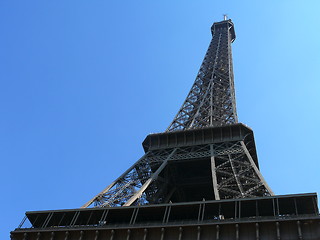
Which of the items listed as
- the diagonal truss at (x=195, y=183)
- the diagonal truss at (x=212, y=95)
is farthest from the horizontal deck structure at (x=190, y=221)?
the diagonal truss at (x=212, y=95)

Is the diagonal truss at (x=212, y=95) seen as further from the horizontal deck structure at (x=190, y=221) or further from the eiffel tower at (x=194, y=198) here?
A: the horizontal deck structure at (x=190, y=221)

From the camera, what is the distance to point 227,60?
75.2m

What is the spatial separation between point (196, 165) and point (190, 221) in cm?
1778

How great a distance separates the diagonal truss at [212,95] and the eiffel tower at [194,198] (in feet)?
0.60

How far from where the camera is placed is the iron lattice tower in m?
38.0

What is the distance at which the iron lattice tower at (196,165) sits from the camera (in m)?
38.0

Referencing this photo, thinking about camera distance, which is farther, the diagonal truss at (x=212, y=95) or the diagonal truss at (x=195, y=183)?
the diagonal truss at (x=212, y=95)

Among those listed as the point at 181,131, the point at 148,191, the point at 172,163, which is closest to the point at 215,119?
the point at 181,131

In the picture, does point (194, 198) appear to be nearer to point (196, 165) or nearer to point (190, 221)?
point (196, 165)

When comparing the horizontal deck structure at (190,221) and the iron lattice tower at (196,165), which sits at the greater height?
the iron lattice tower at (196,165)

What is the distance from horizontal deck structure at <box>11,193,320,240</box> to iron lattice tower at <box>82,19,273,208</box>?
3.41m

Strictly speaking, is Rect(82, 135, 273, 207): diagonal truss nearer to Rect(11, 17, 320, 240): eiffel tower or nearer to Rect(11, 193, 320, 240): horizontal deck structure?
Rect(11, 17, 320, 240): eiffel tower

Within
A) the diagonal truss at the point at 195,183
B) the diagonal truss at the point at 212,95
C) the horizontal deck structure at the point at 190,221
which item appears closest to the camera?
the horizontal deck structure at the point at 190,221

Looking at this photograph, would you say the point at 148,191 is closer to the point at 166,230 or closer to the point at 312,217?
the point at 166,230
